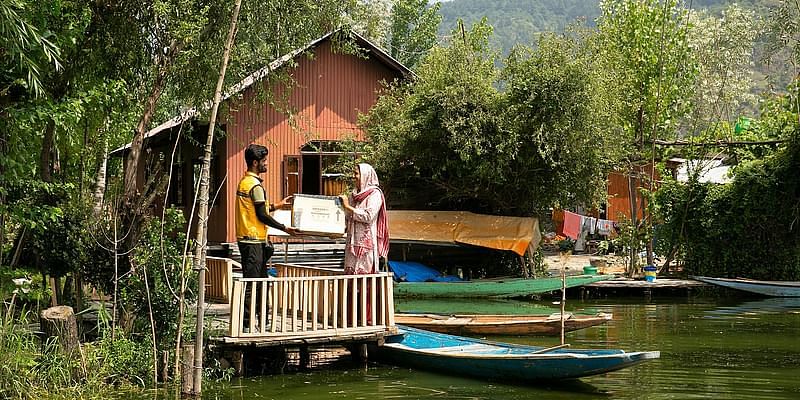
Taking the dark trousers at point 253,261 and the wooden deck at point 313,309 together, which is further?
the dark trousers at point 253,261

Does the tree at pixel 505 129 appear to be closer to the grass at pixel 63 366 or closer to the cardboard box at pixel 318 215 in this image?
the cardboard box at pixel 318 215

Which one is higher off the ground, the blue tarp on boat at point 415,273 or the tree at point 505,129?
the tree at point 505,129

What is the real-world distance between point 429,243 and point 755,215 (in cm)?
731

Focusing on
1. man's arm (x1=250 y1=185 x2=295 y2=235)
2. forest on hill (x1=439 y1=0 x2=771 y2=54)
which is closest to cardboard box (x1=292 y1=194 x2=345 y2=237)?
man's arm (x1=250 y1=185 x2=295 y2=235)

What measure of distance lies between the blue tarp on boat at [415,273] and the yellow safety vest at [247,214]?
10.2 metres

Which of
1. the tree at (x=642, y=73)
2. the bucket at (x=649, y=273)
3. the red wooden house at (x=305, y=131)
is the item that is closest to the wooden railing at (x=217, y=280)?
the red wooden house at (x=305, y=131)

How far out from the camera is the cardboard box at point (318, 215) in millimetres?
11938

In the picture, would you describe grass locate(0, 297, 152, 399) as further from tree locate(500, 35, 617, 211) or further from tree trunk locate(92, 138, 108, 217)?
tree locate(500, 35, 617, 211)

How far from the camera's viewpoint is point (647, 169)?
98.4ft

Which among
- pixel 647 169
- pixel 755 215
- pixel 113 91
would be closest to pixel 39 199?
pixel 113 91

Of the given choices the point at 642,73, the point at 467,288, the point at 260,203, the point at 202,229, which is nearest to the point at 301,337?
the point at 260,203

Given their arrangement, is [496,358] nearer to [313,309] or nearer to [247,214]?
[313,309]

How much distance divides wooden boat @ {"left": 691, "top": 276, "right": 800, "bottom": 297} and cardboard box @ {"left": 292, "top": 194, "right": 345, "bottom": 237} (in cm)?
1134

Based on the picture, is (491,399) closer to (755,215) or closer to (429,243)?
(429,243)
